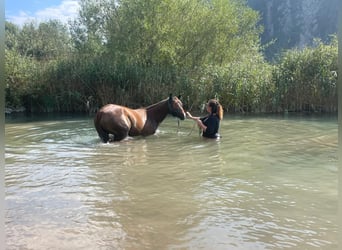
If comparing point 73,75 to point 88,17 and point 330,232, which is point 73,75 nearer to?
point 88,17

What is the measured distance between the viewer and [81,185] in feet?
20.8

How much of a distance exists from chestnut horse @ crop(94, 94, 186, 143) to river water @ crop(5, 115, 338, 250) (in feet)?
1.07

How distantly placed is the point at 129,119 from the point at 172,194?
5.28m

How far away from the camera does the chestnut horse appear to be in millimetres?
10164

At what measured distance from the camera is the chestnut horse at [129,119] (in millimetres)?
10164

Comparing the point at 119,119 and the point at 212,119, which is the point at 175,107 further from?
the point at 119,119

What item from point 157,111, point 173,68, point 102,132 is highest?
point 173,68

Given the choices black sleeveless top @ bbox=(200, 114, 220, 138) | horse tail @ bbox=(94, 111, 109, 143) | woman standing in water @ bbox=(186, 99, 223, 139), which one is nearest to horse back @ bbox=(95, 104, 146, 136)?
horse tail @ bbox=(94, 111, 109, 143)

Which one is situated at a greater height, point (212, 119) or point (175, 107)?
point (175, 107)

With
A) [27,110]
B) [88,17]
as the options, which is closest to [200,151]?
[27,110]

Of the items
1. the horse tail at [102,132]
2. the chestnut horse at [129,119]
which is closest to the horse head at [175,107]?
the chestnut horse at [129,119]

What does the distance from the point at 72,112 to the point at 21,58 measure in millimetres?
5603

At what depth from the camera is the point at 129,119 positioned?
Answer: 35.2ft

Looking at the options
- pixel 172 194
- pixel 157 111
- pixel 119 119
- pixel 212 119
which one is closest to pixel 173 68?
pixel 157 111
